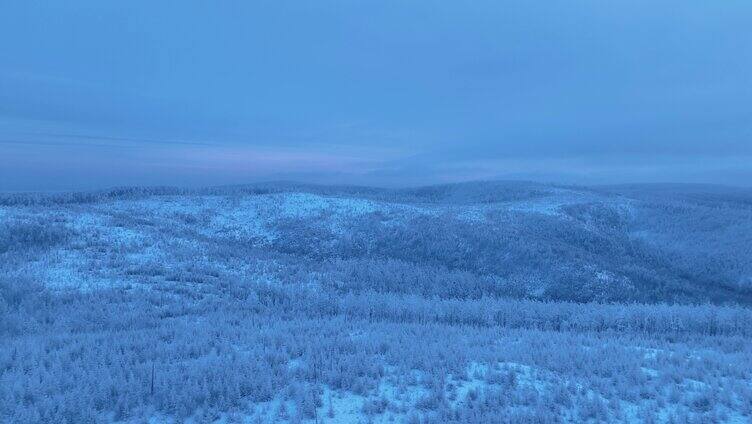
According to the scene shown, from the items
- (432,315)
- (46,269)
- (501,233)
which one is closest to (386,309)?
(432,315)

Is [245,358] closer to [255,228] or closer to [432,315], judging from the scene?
[432,315]

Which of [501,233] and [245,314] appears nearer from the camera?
[245,314]

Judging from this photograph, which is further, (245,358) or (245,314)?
(245,314)

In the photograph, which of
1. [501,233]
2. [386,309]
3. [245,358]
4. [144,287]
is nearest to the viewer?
[245,358]

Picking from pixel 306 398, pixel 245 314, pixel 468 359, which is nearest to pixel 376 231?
pixel 245 314

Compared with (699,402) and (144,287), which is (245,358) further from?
(144,287)

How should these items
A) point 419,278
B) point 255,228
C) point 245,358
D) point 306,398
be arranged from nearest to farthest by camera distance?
1. point 306,398
2. point 245,358
3. point 419,278
4. point 255,228
